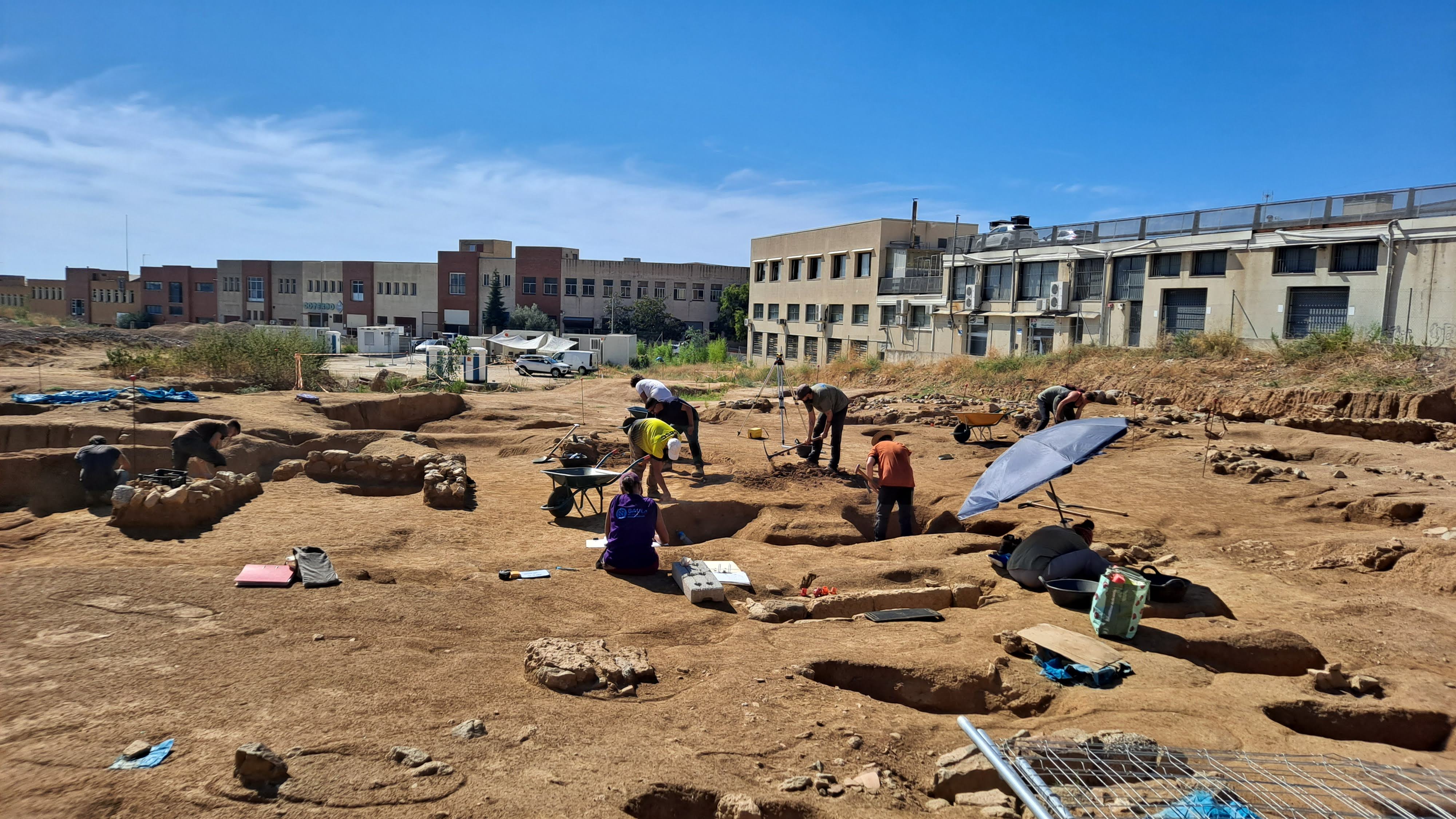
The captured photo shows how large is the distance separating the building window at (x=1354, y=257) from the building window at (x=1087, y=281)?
7.49m

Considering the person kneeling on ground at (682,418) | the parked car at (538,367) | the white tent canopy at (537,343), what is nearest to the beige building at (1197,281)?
the parked car at (538,367)

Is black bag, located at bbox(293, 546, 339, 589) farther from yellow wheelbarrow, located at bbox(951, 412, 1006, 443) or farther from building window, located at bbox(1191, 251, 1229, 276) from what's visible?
building window, located at bbox(1191, 251, 1229, 276)

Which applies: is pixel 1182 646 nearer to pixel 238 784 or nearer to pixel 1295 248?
pixel 238 784

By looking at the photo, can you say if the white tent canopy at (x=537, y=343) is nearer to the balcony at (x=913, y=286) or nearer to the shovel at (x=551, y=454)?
the balcony at (x=913, y=286)

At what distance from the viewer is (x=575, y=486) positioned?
9750 mm

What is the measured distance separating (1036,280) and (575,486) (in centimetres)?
2757

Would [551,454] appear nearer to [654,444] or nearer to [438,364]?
[654,444]

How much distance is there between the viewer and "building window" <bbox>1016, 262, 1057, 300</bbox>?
31.9 m

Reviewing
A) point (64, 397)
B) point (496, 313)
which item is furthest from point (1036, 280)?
point (496, 313)

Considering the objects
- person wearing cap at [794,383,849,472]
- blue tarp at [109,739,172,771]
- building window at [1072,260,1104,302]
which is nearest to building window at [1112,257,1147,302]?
building window at [1072,260,1104,302]

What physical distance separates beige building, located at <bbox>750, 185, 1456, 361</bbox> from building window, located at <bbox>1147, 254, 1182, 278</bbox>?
4 cm

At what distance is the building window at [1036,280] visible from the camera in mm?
31859

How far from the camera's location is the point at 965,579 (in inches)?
311

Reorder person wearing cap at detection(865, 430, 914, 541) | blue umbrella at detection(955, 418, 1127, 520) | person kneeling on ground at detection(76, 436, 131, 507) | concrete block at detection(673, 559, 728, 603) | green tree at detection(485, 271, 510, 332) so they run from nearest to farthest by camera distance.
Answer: concrete block at detection(673, 559, 728, 603) → blue umbrella at detection(955, 418, 1127, 520) → person kneeling on ground at detection(76, 436, 131, 507) → person wearing cap at detection(865, 430, 914, 541) → green tree at detection(485, 271, 510, 332)
